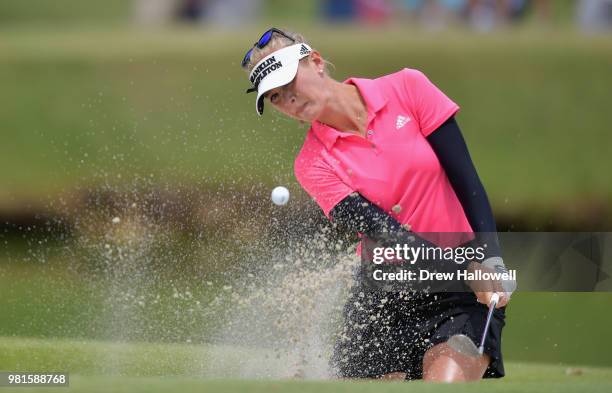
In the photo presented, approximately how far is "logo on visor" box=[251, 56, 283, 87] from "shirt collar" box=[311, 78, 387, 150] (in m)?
0.25

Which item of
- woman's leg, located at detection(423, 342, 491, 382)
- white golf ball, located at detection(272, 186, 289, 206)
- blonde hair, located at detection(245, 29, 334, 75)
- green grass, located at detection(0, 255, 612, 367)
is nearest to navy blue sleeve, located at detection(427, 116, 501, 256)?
woman's leg, located at detection(423, 342, 491, 382)

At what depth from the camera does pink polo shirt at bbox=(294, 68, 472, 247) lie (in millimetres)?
4098

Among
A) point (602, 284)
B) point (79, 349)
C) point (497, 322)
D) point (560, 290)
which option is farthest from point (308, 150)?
point (560, 290)

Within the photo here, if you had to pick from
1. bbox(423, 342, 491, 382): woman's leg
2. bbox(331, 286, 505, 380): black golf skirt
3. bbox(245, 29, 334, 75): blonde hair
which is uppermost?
bbox(245, 29, 334, 75): blonde hair

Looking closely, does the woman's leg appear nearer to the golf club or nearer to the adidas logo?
the golf club

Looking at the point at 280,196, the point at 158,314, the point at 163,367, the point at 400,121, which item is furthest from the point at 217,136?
the point at 400,121

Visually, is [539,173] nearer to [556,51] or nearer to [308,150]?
[556,51]

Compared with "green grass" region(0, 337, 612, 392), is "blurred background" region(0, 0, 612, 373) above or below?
above

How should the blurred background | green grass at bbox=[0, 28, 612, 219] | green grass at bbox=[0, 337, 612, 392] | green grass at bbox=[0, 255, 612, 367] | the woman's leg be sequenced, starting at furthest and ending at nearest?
green grass at bbox=[0, 28, 612, 219] < the blurred background < green grass at bbox=[0, 255, 612, 367] < the woman's leg < green grass at bbox=[0, 337, 612, 392]

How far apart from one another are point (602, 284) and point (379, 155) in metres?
4.15

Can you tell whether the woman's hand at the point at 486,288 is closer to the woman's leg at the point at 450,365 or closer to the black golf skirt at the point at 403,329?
the black golf skirt at the point at 403,329

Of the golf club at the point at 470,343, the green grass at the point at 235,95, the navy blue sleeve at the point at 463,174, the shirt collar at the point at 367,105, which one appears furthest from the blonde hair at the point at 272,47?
the green grass at the point at 235,95

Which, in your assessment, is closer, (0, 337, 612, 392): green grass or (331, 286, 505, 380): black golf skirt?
(0, 337, 612, 392): green grass

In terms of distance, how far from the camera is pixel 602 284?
7.80m
